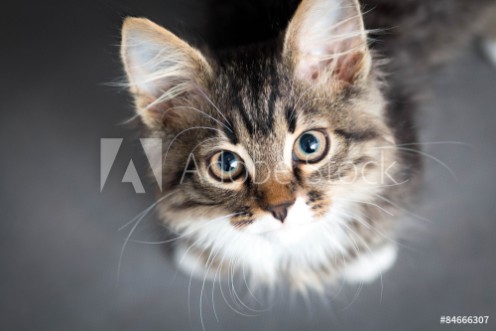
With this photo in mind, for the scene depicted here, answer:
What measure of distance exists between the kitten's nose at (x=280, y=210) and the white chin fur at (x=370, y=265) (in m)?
0.32

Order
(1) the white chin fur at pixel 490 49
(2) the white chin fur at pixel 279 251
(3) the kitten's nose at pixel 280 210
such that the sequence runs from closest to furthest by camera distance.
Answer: (3) the kitten's nose at pixel 280 210
(2) the white chin fur at pixel 279 251
(1) the white chin fur at pixel 490 49

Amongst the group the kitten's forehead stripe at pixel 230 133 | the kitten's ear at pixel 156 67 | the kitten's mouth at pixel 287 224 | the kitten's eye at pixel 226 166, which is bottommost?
the kitten's mouth at pixel 287 224

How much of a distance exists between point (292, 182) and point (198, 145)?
0.20 m

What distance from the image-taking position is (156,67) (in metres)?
1.02

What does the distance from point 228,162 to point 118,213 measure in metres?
0.34

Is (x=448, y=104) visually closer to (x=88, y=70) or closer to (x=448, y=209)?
(x=448, y=209)

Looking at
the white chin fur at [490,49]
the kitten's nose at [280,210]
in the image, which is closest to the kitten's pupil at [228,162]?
the kitten's nose at [280,210]

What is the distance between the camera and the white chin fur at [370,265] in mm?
1176

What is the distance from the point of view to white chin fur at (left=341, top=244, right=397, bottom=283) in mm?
1176

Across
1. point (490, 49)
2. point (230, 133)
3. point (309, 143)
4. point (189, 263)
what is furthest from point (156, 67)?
point (490, 49)

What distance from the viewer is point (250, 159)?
0.98 meters

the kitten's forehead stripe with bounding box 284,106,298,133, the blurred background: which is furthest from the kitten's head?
the blurred background

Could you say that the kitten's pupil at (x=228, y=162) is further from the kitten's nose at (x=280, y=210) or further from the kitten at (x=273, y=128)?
the kitten's nose at (x=280, y=210)

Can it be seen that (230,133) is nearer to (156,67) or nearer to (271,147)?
(271,147)
